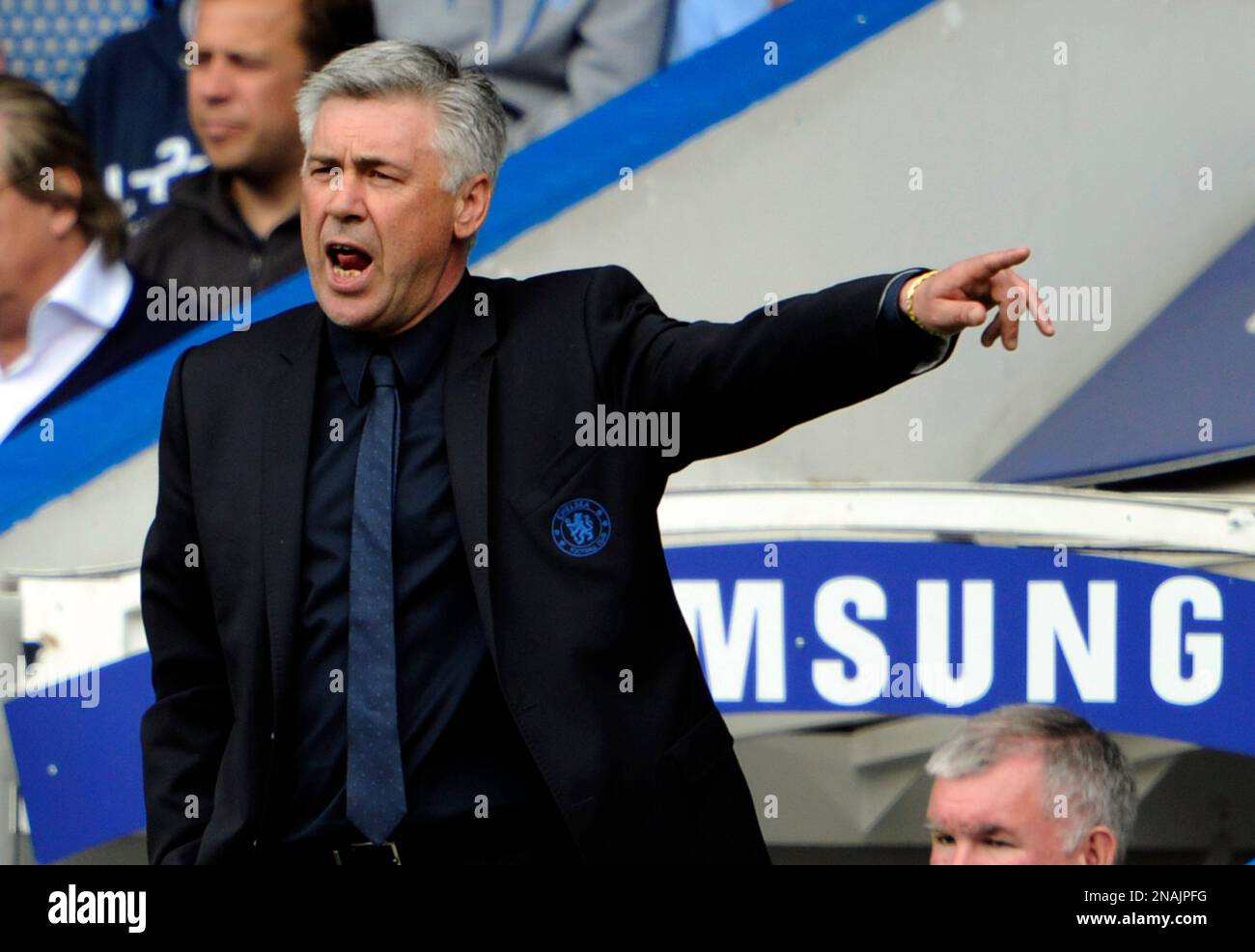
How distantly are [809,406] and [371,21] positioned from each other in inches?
77.8

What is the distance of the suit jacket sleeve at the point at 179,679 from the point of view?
2385mm

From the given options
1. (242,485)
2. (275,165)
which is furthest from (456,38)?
(242,485)

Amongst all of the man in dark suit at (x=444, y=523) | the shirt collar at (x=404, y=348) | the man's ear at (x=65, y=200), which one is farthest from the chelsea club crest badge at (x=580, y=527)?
the man's ear at (x=65, y=200)

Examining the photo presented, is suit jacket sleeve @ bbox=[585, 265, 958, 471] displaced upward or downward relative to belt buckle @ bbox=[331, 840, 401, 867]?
upward

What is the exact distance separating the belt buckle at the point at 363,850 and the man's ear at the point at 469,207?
0.73m

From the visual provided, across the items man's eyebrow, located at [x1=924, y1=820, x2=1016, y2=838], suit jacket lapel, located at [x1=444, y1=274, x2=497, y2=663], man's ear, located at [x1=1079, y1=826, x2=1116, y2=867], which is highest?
suit jacket lapel, located at [x1=444, y1=274, x2=497, y2=663]

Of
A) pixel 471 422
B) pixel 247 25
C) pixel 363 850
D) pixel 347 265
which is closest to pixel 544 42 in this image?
pixel 247 25

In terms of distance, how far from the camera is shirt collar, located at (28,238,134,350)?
154 inches

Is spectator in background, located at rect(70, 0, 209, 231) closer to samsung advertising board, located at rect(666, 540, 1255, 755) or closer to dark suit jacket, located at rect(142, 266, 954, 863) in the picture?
samsung advertising board, located at rect(666, 540, 1255, 755)

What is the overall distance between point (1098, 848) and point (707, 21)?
1.86m

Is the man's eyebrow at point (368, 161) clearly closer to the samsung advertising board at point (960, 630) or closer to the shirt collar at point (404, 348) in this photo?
the shirt collar at point (404, 348)

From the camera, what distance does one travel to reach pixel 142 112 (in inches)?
152

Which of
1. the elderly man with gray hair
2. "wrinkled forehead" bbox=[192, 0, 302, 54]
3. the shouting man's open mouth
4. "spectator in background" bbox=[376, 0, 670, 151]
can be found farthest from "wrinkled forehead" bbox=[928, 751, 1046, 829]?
"wrinkled forehead" bbox=[192, 0, 302, 54]

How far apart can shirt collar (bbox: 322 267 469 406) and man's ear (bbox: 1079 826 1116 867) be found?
42.7 inches
